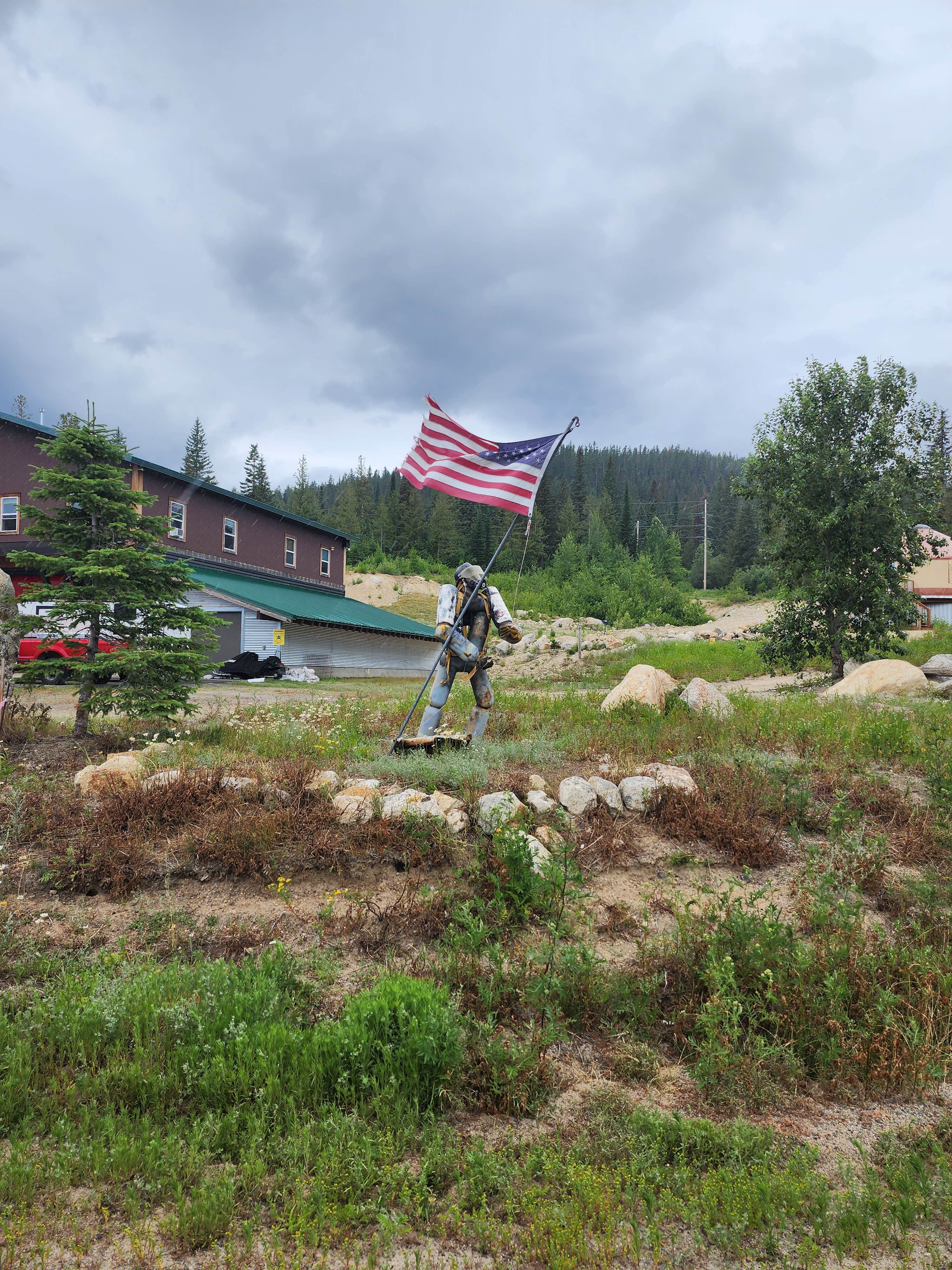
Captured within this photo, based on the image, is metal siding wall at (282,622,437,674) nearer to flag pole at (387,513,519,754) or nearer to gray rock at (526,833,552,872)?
flag pole at (387,513,519,754)

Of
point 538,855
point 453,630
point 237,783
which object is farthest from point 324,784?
point 453,630

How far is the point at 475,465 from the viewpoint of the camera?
8273 mm

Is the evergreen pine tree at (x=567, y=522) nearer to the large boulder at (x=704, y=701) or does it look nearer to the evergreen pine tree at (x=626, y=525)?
the evergreen pine tree at (x=626, y=525)

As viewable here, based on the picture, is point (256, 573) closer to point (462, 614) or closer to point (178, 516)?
point (178, 516)

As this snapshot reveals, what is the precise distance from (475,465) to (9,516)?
2533cm

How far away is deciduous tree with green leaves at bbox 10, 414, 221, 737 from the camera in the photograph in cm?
835

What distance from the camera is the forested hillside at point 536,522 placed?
251 ft

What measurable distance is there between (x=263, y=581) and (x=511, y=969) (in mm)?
29645

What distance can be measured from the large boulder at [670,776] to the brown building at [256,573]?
56.5ft

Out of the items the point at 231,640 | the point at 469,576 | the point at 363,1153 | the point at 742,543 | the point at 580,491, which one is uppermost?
the point at 580,491

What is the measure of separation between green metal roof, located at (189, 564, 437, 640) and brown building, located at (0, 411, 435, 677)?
0.24ft

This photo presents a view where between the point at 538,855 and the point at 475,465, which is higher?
the point at 475,465

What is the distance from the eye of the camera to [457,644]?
25.9 feet

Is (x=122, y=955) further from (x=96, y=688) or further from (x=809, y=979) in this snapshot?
(x=96, y=688)
